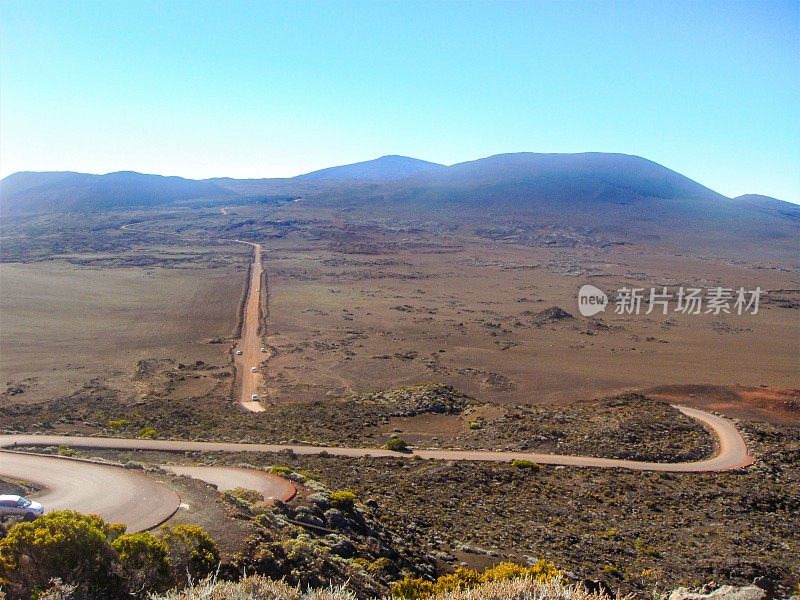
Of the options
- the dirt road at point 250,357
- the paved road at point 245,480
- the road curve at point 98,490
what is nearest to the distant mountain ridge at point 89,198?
the dirt road at point 250,357

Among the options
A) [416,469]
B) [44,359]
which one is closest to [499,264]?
[44,359]

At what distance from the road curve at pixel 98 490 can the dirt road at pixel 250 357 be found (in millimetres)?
14475

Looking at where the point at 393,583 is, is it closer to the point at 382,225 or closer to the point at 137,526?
the point at 137,526

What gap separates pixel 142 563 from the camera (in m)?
8.88

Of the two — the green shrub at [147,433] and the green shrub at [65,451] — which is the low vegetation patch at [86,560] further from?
the green shrub at [147,433]

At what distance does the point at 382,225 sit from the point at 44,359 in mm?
103352

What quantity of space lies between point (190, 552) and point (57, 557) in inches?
77.3

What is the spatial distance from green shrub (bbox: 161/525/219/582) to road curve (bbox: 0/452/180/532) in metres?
2.21

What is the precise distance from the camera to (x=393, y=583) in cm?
1112

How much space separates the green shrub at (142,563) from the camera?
8.71m

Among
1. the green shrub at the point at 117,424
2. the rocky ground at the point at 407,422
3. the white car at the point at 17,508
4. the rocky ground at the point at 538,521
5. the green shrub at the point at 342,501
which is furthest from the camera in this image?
the green shrub at the point at 117,424

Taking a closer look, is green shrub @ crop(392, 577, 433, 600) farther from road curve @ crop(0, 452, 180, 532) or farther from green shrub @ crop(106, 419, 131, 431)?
green shrub @ crop(106, 419, 131, 431)

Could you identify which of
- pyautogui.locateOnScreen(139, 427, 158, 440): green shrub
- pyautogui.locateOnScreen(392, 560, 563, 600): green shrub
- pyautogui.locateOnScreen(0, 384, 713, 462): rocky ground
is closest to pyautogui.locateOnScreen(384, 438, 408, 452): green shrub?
pyautogui.locateOnScreen(0, 384, 713, 462): rocky ground

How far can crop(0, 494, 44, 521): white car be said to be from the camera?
38.4 ft
